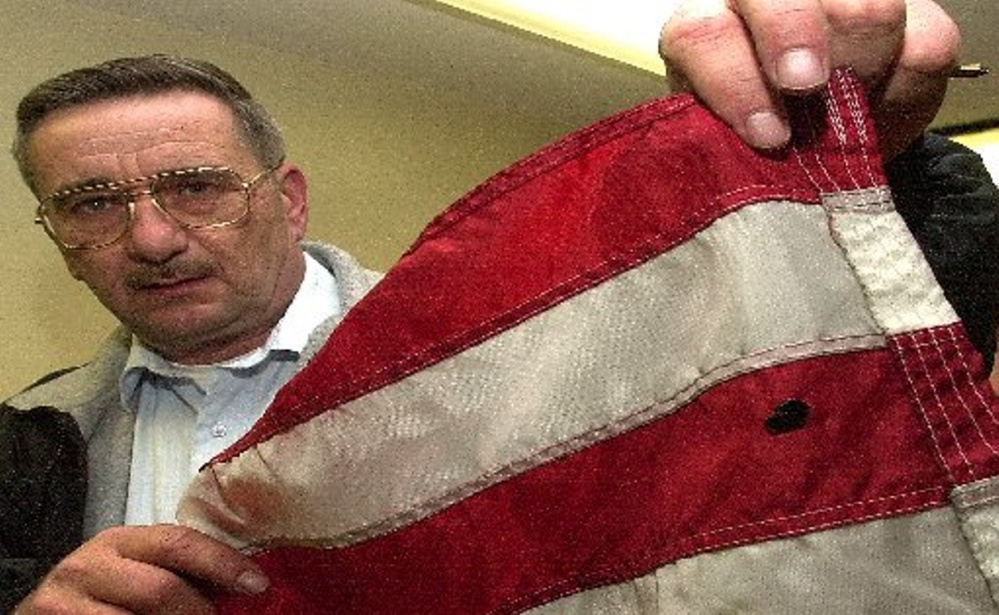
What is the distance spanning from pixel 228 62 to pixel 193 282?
111 centimetres

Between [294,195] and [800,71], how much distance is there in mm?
940

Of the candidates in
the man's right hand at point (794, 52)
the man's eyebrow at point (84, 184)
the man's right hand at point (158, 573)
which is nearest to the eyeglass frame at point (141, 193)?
the man's eyebrow at point (84, 184)

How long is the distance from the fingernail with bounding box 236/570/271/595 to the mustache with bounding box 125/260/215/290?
2.26 feet

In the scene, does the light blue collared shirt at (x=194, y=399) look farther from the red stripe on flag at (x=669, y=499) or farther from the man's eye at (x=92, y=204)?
the red stripe on flag at (x=669, y=499)

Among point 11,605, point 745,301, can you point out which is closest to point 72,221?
point 11,605

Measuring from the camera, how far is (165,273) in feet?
3.87

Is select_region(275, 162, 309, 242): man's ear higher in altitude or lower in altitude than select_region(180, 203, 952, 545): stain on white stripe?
lower

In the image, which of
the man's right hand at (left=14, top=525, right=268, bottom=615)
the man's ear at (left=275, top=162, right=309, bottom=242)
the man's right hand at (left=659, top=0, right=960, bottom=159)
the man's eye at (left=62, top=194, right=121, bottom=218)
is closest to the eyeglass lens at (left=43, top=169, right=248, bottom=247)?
the man's eye at (left=62, top=194, right=121, bottom=218)

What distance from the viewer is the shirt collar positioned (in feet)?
3.95

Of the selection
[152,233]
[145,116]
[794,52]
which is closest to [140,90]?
[145,116]

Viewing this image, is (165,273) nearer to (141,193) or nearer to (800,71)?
(141,193)

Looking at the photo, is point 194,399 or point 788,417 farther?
point 194,399

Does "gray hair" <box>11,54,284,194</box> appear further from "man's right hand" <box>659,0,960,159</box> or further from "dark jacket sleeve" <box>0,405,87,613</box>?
"man's right hand" <box>659,0,960,159</box>

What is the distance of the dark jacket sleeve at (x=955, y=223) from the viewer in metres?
0.71
